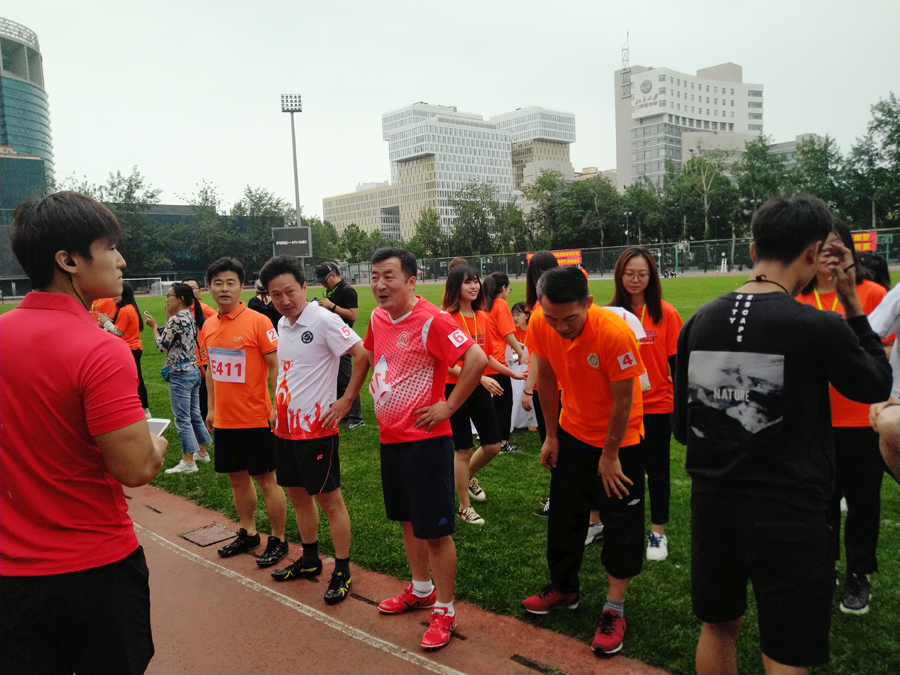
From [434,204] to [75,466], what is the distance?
14918cm

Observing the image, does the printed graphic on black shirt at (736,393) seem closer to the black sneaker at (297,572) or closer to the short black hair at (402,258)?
the short black hair at (402,258)

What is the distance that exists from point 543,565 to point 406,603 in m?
1.06

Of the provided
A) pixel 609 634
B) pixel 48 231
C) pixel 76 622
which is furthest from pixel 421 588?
pixel 48 231

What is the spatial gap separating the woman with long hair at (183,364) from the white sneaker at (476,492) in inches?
139

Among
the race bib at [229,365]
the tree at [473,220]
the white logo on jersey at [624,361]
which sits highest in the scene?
the tree at [473,220]

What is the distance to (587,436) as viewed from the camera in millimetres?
3492

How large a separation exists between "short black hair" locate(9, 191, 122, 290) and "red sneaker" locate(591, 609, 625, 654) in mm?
3001

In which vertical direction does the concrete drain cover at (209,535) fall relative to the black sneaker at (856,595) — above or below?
below

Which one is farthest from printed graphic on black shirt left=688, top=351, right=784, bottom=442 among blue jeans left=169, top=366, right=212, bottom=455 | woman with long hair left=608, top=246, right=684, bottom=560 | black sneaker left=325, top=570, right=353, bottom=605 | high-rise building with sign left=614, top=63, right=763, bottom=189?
high-rise building with sign left=614, top=63, right=763, bottom=189

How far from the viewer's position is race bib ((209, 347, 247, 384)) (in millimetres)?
4586

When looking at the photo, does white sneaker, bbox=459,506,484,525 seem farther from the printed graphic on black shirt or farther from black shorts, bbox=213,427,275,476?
the printed graphic on black shirt

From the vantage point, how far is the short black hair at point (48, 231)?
182 cm

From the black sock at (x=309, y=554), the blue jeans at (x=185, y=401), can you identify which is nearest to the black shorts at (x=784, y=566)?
the black sock at (x=309, y=554)

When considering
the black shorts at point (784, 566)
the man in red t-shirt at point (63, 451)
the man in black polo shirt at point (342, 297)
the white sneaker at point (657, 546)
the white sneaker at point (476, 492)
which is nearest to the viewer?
the man in red t-shirt at point (63, 451)
